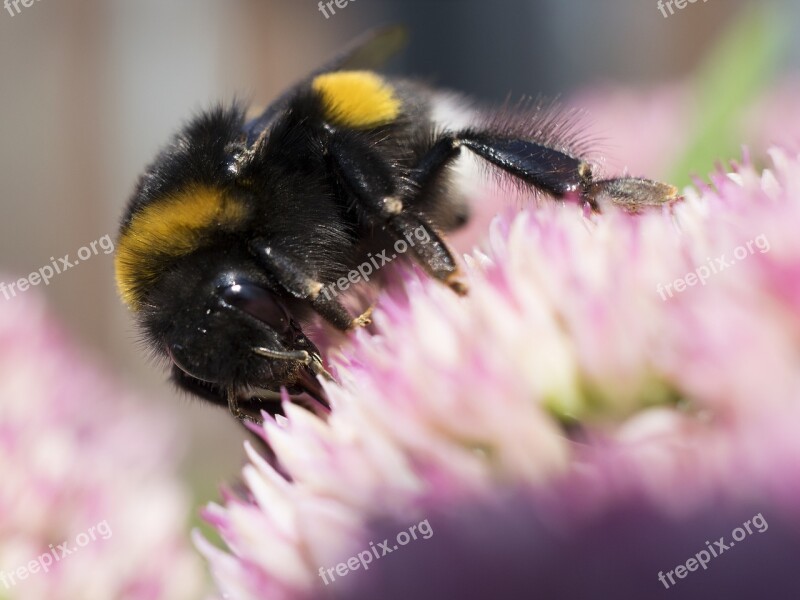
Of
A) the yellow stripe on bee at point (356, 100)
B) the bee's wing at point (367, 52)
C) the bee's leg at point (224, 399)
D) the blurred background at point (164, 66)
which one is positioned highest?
the blurred background at point (164, 66)

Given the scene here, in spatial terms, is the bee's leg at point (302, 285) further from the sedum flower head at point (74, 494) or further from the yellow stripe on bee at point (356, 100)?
the sedum flower head at point (74, 494)

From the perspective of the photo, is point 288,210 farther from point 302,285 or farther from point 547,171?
point 547,171

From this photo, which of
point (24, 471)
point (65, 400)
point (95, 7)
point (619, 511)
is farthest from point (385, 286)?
point (95, 7)

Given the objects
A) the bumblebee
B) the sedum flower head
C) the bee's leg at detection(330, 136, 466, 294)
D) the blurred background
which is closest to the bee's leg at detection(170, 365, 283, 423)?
the bumblebee

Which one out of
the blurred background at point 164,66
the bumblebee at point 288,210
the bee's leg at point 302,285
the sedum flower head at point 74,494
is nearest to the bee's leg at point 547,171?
the bumblebee at point 288,210

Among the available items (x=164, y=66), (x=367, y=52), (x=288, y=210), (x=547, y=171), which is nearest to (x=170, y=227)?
(x=288, y=210)

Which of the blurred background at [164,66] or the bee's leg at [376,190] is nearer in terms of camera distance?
the bee's leg at [376,190]

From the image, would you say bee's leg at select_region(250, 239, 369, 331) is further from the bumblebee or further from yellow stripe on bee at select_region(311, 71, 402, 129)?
yellow stripe on bee at select_region(311, 71, 402, 129)
